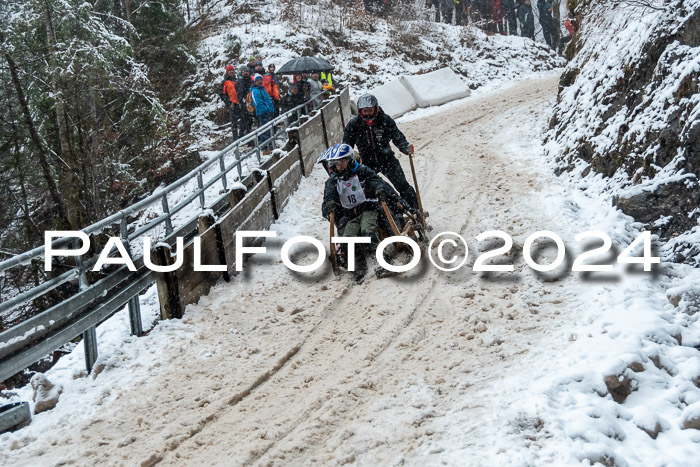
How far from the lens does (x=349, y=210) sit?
8578mm

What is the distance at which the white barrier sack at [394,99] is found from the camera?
21.2 m

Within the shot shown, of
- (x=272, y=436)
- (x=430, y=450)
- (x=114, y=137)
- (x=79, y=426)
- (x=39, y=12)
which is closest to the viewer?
(x=430, y=450)

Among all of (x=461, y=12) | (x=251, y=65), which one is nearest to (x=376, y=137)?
(x=251, y=65)

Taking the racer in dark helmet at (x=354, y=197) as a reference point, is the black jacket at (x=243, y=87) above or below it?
above

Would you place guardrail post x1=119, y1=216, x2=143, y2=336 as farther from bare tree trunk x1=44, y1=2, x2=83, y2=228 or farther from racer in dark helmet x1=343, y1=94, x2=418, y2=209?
bare tree trunk x1=44, y1=2, x2=83, y2=228

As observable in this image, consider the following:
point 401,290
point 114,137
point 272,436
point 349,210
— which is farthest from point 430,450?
point 114,137

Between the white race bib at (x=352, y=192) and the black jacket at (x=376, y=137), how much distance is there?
51.9 inches

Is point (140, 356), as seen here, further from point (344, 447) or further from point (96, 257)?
point (344, 447)

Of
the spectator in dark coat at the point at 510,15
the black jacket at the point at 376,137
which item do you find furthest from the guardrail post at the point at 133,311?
the spectator in dark coat at the point at 510,15

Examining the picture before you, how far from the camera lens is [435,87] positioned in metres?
22.3

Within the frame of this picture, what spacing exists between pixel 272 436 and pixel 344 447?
0.63m

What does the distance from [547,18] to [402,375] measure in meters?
27.5

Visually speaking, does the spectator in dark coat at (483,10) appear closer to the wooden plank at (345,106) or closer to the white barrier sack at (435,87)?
the white barrier sack at (435,87)

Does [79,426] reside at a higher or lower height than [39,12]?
lower
